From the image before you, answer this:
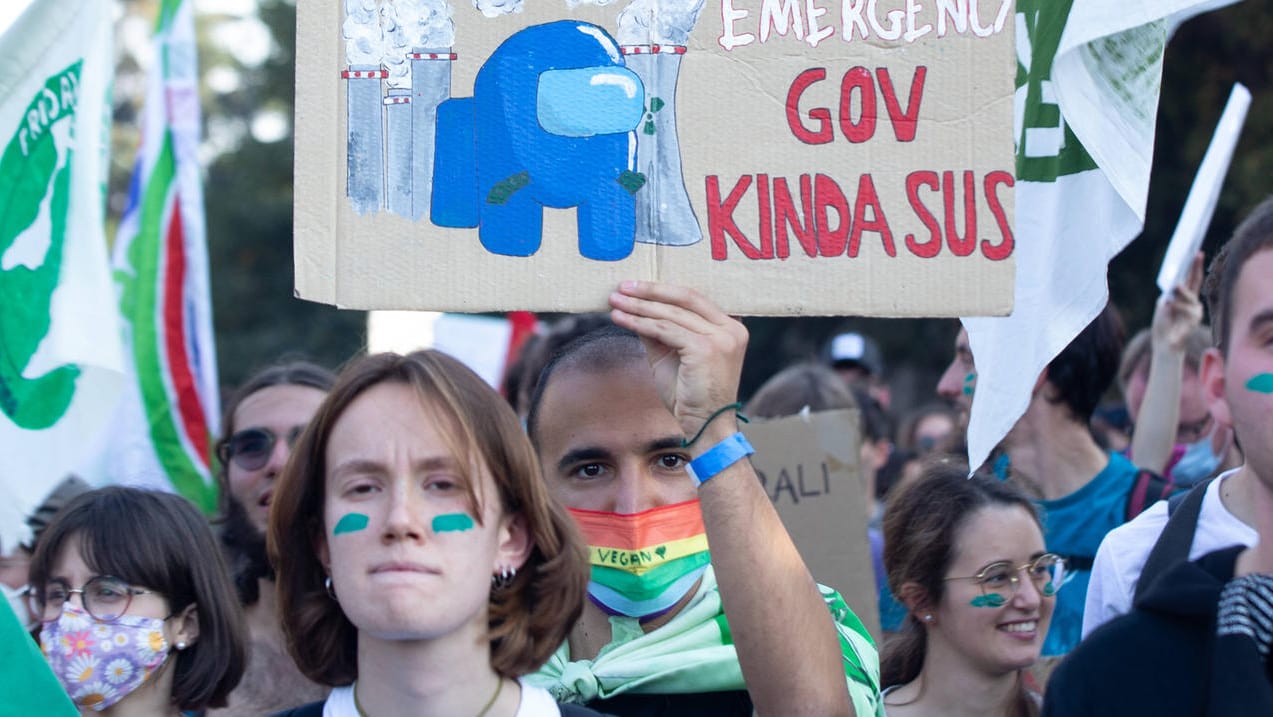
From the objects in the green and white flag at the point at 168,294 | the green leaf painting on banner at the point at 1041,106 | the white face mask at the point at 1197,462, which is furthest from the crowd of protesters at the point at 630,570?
the green and white flag at the point at 168,294

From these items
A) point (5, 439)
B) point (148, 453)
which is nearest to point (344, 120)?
point (5, 439)

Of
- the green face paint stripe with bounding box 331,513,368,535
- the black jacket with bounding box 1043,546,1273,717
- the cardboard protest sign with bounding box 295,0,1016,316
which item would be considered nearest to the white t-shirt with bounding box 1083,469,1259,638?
the black jacket with bounding box 1043,546,1273,717

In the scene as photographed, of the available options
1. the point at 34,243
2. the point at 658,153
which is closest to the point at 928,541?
the point at 658,153

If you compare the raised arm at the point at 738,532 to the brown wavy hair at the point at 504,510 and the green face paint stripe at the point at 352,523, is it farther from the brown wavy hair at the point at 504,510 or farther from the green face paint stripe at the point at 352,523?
the green face paint stripe at the point at 352,523

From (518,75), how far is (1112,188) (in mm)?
1286

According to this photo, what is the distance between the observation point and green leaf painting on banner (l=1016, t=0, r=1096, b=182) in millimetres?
3018

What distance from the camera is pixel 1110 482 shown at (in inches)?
174

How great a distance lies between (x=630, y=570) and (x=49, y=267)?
83.5 inches

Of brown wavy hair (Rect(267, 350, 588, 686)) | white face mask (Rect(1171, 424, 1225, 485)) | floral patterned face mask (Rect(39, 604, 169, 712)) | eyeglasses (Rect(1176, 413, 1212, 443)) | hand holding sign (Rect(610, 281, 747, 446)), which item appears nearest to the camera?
brown wavy hair (Rect(267, 350, 588, 686))

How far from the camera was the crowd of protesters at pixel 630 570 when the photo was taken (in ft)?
7.41

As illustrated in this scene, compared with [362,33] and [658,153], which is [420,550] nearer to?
[658,153]

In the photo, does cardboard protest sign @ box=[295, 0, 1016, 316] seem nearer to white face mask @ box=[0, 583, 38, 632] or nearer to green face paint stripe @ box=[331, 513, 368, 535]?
green face paint stripe @ box=[331, 513, 368, 535]

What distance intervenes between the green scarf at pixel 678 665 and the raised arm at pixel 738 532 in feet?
0.67

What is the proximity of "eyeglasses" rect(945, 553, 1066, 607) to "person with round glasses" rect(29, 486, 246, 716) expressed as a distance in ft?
5.83
